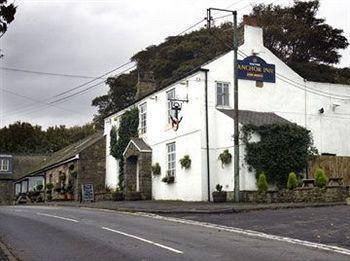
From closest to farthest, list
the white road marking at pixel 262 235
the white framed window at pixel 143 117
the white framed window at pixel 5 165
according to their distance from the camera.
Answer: the white road marking at pixel 262 235 < the white framed window at pixel 143 117 < the white framed window at pixel 5 165

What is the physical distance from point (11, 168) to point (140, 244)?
197ft

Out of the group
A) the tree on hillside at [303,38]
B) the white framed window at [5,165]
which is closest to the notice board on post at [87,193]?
the tree on hillside at [303,38]

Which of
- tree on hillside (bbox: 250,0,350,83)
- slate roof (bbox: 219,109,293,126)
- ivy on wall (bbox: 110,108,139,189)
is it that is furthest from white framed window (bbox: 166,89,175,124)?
tree on hillside (bbox: 250,0,350,83)

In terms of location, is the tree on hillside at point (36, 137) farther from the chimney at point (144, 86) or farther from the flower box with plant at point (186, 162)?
the flower box with plant at point (186, 162)

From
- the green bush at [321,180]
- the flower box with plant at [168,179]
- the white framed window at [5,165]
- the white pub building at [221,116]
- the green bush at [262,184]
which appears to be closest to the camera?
the green bush at [321,180]

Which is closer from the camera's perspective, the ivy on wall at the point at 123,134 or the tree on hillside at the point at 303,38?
the ivy on wall at the point at 123,134

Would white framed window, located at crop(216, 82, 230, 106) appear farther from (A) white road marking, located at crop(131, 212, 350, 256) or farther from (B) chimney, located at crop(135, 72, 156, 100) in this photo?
(A) white road marking, located at crop(131, 212, 350, 256)

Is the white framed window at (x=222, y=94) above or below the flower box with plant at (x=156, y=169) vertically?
above

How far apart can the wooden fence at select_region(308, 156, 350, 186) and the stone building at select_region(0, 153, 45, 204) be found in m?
44.7

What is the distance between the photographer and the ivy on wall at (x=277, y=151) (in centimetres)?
3009

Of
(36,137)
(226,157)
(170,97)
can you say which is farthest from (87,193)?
(36,137)

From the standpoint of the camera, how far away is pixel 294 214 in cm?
2041

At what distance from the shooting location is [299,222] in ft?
59.2

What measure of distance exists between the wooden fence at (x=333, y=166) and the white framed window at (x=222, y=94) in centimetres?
586
